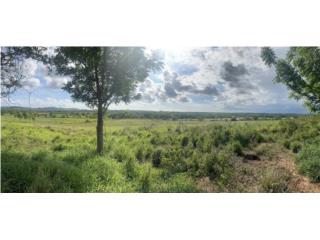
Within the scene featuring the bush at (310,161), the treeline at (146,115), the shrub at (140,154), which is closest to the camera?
the bush at (310,161)

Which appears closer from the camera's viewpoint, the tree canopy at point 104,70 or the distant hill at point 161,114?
the tree canopy at point 104,70

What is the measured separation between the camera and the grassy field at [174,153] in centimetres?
562

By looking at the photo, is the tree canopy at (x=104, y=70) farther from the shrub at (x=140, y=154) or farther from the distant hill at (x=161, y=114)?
the shrub at (x=140, y=154)

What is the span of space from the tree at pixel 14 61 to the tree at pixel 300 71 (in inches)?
133

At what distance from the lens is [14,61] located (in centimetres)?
565

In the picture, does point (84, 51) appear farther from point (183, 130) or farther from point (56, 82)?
point (183, 130)

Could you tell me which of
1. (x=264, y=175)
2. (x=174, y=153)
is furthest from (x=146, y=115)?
(x=264, y=175)

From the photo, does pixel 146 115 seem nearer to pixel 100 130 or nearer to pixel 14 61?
pixel 100 130

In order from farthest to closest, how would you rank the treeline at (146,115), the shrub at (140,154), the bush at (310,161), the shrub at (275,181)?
1. the shrub at (140,154)
2. the treeline at (146,115)
3. the bush at (310,161)
4. the shrub at (275,181)

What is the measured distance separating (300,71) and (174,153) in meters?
2.36

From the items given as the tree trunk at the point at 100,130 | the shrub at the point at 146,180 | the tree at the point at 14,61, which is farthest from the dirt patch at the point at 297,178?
the tree at the point at 14,61

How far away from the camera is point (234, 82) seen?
576 cm

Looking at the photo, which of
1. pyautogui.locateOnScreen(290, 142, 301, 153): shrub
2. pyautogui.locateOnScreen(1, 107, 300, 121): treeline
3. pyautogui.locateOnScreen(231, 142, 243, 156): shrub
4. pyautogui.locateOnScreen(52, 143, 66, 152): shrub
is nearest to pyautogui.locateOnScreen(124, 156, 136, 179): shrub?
pyautogui.locateOnScreen(1, 107, 300, 121): treeline
